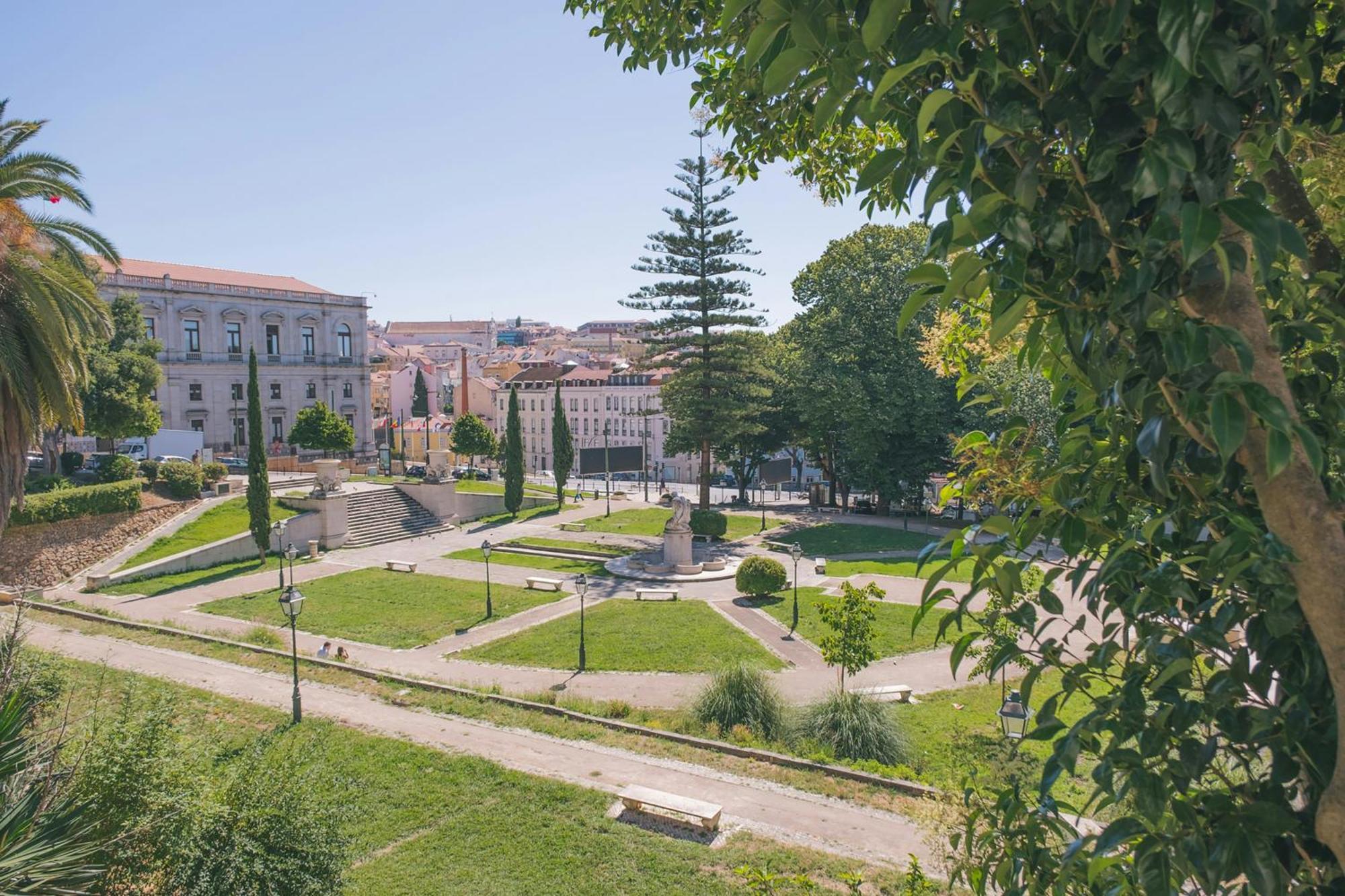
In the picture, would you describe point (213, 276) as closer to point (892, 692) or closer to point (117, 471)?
point (117, 471)

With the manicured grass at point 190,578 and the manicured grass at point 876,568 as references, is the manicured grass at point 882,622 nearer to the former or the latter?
the manicured grass at point 876,568

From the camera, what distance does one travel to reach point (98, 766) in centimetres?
681

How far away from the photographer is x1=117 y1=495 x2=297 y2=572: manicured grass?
27969mm

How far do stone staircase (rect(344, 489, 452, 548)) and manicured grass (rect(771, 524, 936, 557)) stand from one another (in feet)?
52.6

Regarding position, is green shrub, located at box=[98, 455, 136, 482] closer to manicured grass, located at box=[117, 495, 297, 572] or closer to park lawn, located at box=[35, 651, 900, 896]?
manicured grass, located at box=[117, 495, 297, 572]

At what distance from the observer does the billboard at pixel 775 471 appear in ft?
130

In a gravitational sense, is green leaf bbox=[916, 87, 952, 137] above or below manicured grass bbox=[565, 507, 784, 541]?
above

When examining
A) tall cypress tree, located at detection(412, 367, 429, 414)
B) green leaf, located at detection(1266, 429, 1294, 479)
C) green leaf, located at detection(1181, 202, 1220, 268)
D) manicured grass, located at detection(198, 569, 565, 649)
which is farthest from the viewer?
tall cypress tree, located at detection(412, 367, 429, 414)

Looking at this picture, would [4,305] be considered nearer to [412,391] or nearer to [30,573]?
[30,573]

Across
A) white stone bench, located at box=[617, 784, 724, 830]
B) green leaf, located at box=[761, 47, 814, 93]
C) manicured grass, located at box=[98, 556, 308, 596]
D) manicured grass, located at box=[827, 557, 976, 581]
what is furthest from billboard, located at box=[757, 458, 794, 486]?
green leaf, located at box=[761, 47, 814, 93]

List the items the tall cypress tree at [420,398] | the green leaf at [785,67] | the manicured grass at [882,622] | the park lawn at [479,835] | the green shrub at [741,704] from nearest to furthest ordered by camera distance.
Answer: the green leaf at [785,67]
the park lawn at [479,835]
the green shrub at [741,704]
the manicured grass at [882,622]
the tall cypress tree at [420,398]

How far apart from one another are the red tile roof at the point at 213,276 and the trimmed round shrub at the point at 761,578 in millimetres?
44530

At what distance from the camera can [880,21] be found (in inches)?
61.1

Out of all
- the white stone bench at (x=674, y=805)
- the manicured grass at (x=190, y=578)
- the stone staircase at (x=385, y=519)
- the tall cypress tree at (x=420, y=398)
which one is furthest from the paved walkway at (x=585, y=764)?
the tall cypress tree at (x=420, y=398)
